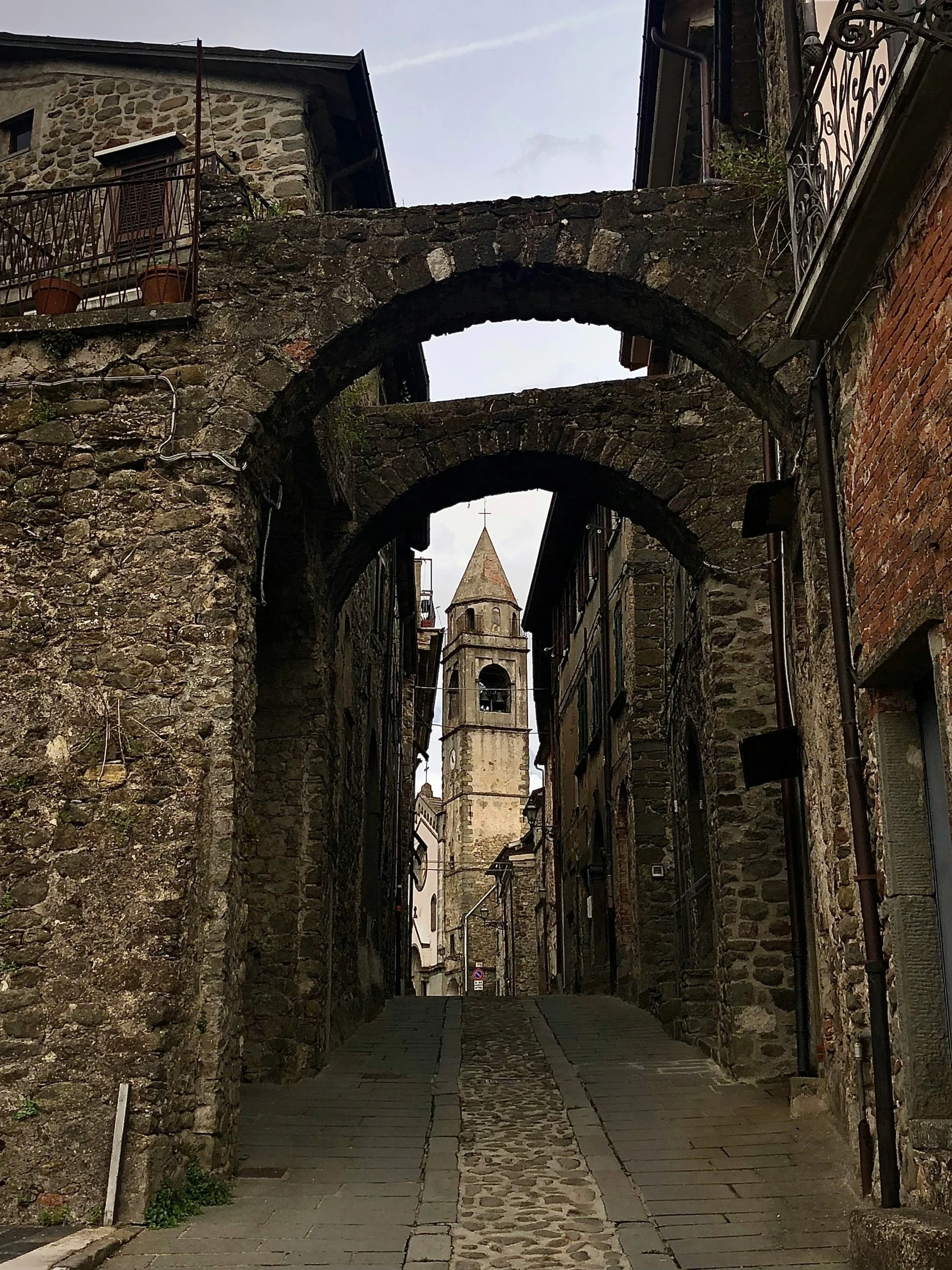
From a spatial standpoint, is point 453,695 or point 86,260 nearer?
point 86,260

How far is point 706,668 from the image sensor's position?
10.5 meters

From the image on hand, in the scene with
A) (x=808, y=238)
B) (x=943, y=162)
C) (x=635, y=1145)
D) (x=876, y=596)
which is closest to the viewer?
(x=943, y=162)

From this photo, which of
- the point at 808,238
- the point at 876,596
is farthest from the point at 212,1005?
the point at 808,238

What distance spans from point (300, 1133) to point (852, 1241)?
3909mm

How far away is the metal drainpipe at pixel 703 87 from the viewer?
1080cm

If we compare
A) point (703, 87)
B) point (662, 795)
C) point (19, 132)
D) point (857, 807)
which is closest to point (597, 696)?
point (662, 795)

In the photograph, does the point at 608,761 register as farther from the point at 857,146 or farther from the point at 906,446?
the point at 857,146

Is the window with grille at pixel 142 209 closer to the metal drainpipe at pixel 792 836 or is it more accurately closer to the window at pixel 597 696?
the metal drainpipe at pixel 792 836

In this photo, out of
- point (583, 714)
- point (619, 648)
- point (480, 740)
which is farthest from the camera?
point (480, 740)

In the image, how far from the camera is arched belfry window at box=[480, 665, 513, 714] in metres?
51.4

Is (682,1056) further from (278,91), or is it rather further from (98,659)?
(278,91)

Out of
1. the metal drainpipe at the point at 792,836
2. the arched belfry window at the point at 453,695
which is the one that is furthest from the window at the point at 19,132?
the arched belfry window at the point at 453,695

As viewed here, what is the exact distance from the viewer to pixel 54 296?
729 cm

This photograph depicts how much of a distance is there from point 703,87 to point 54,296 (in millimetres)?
7065
